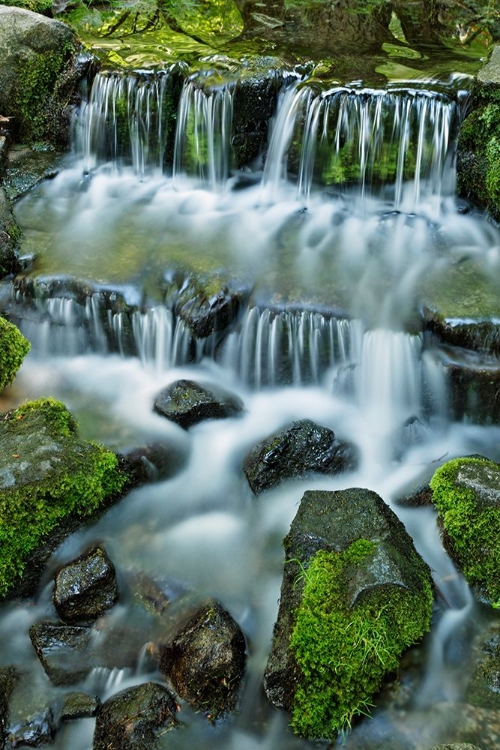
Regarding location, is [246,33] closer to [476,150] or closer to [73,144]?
[73,144]

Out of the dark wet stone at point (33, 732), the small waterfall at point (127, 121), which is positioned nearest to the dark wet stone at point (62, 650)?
the dark wet stone at point (33, 732)

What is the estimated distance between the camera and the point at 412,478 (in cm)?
524

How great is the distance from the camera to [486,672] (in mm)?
3660

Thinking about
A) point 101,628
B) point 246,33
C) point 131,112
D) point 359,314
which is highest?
point 246,33

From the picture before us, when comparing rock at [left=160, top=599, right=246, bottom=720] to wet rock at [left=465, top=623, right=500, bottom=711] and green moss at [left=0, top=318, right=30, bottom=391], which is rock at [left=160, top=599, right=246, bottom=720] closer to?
wet rock at [left=465, top=623, right=500, bottom=711]

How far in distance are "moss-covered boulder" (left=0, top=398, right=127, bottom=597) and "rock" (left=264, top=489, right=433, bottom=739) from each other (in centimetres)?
159

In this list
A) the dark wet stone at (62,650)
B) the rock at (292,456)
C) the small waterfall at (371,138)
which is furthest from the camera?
the small waterfall at (371,138)

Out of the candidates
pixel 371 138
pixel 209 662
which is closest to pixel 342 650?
pixel 209 662

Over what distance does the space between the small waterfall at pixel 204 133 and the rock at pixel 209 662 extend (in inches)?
235

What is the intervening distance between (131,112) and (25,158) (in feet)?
5.29

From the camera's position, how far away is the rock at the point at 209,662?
3703 mm

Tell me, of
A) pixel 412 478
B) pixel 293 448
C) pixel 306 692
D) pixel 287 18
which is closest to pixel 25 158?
pixel 287 18

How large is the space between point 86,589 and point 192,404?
1.89 meters

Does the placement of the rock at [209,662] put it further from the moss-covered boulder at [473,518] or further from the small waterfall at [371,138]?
the small waterfall at [371,138]
